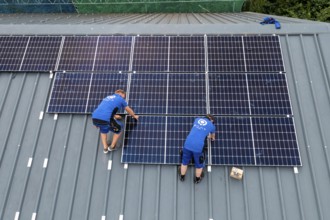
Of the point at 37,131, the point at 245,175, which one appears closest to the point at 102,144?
the point at 37,131

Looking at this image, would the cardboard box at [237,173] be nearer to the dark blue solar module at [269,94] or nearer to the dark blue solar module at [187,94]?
the dark blue solar module at [269,94]

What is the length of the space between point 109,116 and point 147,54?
3041mm

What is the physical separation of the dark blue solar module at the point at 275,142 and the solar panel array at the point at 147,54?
1.92m

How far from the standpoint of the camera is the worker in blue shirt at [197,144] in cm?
801

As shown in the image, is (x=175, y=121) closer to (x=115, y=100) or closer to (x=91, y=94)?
(x=115, y=100)

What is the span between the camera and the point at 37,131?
9688 mm

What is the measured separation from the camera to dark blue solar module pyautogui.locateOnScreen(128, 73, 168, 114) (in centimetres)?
959

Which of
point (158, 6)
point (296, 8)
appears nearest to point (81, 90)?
point (158, 6)

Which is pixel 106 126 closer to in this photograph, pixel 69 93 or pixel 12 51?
pixel 69 93

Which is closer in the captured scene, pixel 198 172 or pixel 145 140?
pixel 198 172

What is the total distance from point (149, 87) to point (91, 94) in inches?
76.1

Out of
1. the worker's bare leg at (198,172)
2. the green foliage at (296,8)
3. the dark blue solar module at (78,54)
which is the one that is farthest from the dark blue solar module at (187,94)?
the green foliage at (296,8)

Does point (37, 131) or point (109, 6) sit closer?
point (37, 131)

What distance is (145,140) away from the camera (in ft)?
29.9
